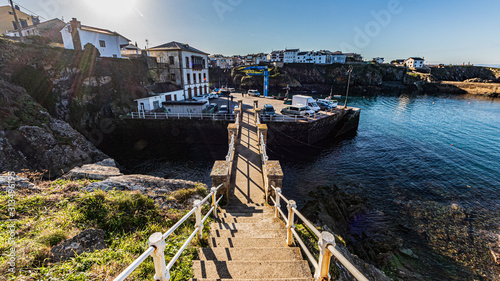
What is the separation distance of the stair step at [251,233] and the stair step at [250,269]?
4.80ft

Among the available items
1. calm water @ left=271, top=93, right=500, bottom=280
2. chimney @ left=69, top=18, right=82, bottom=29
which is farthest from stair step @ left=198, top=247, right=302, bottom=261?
chimney @ left=69, top=18, right=82, bottom=29

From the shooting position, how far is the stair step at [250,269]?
3.89m

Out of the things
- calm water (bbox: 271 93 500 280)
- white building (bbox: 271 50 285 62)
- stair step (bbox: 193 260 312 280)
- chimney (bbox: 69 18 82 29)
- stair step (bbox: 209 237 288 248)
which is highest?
white building (bbox: 271 50 285 62)

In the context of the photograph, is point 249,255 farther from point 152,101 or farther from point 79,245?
point 152,101

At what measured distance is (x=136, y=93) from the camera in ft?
112

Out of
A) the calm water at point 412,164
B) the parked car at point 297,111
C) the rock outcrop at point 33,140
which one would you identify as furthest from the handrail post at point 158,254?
the parked car at point 297,111

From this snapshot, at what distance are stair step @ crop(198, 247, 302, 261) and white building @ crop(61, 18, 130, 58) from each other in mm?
41335

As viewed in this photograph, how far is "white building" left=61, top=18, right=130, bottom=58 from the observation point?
3117 cm

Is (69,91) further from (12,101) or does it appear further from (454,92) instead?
(454,92)

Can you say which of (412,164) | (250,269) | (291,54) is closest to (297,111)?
(412,164)

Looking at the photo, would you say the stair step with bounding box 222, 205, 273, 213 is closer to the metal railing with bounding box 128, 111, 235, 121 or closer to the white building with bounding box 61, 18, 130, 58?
the metal railing with bounding box 128, 111, 235, 121

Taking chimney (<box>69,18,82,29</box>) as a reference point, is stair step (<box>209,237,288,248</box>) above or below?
below

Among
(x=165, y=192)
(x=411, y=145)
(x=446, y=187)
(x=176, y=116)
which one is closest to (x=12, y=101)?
(x=176, y=116)

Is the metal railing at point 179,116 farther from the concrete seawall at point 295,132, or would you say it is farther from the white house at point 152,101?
the concrete seawall at point 295,132
